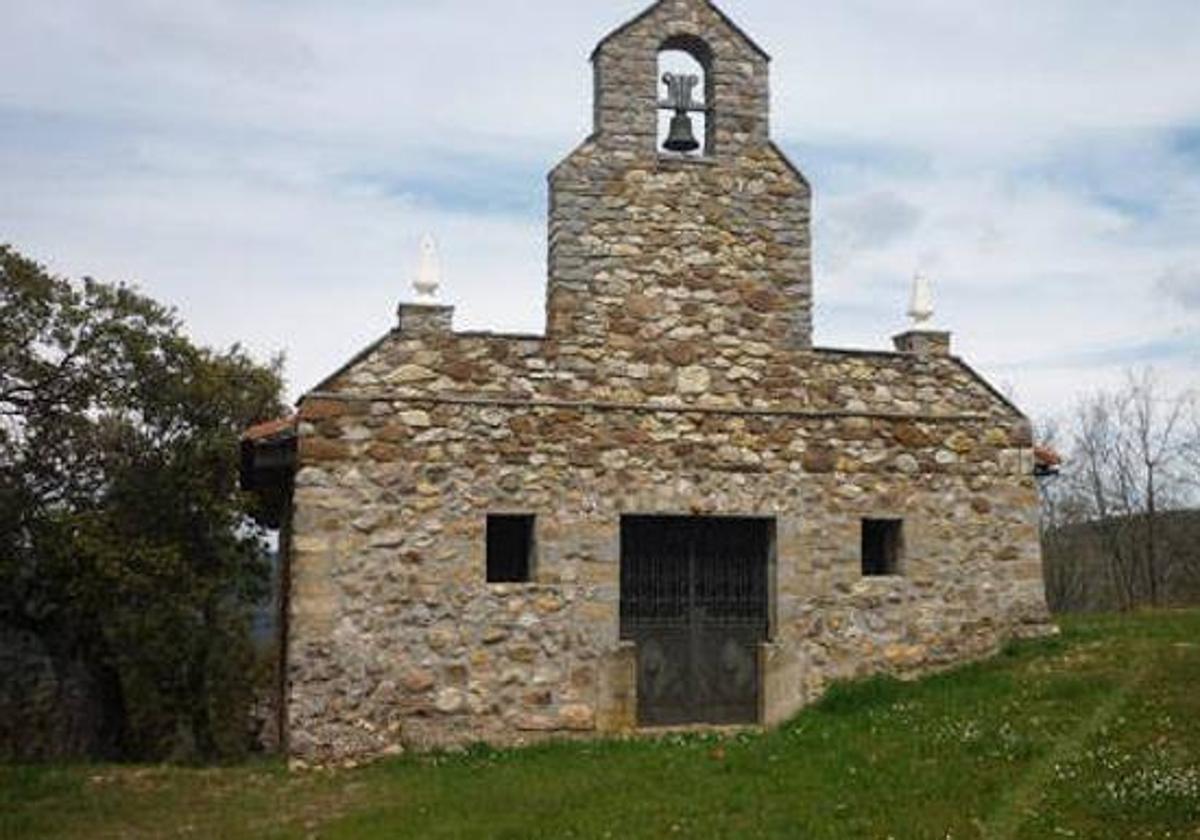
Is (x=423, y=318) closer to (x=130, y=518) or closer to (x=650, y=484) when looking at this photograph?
(x=650, y=484)

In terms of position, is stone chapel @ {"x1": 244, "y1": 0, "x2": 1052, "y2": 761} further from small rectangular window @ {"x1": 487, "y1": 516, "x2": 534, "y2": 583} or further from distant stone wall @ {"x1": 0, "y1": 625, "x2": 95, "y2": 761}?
distant stone wall @ {"x1": 0, "y1": 625, "x2": 95, "y2": 761}

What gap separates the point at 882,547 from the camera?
1553cm

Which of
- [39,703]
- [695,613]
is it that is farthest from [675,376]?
[39,703]

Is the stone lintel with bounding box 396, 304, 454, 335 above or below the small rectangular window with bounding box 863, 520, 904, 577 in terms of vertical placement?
above

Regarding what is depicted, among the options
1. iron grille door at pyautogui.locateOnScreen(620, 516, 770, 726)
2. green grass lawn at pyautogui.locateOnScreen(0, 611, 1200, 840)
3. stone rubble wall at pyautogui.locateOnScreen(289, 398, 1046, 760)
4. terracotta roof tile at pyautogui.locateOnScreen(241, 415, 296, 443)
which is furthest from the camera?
iron grille door at pyautogui.locateOnScreen(620, 516, 770, 726)

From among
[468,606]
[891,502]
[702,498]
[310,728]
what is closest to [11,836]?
[310,728]

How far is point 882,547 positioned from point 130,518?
11048 mm

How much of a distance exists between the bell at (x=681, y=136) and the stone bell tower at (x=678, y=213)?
1 centimetres

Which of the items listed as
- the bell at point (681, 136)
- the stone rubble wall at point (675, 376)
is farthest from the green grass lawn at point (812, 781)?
the bell at point (681, 136)

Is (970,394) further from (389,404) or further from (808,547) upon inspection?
(389,404)

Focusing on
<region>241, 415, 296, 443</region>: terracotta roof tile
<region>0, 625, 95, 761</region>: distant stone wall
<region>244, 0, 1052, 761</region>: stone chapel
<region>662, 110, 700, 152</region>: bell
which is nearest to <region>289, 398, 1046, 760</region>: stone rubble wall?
<region>244, 0, 1052, 761</region>: stone chapel

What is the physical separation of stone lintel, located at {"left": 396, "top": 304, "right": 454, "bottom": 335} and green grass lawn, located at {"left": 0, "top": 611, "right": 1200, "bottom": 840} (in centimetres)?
436

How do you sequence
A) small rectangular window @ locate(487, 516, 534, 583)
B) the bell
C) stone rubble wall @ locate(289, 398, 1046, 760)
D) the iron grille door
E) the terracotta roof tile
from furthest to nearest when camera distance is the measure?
the bell
small rectangular window @ locate(487, 516, 534, 583)
the iron grille door
the terracotta roof tile
stone rubble wall @ locate(289, 398, 1046, 760)

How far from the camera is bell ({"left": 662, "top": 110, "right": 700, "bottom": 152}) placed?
15.1 metres
